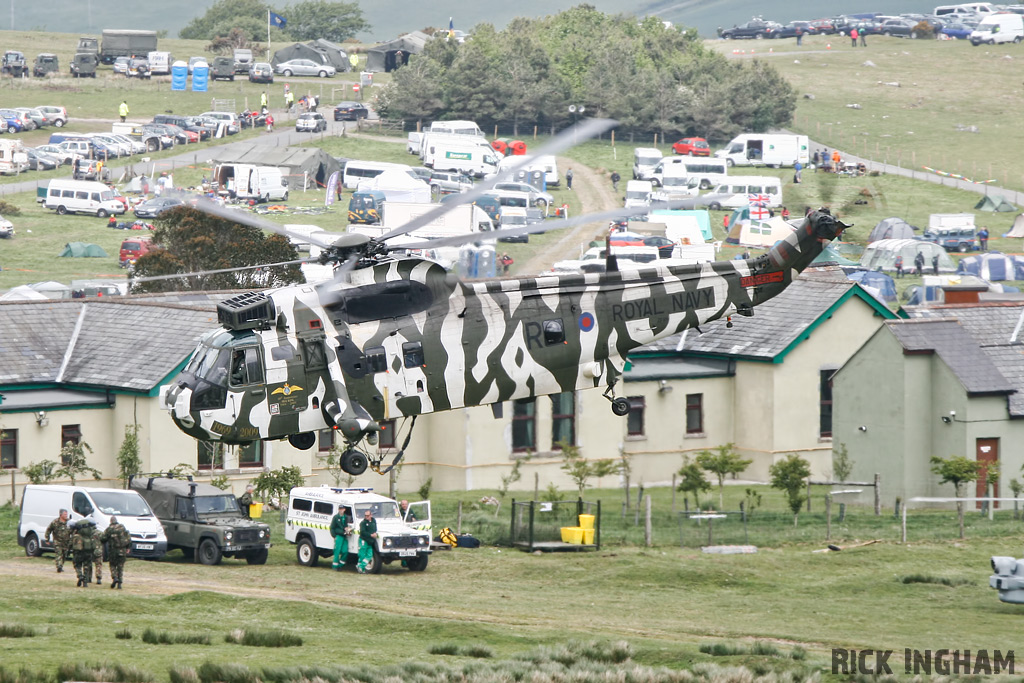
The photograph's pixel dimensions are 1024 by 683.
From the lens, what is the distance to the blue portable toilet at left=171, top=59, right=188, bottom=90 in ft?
516

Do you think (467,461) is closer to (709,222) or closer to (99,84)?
(709,222)

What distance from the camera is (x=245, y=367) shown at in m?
26.2

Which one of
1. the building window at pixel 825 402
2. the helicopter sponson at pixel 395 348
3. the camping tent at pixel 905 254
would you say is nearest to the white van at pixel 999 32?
the camping tent at pixel 905 254

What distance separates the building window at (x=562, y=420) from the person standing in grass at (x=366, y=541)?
1393 cm

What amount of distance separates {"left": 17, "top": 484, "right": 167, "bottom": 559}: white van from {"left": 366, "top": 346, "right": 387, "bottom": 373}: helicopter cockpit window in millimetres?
20715

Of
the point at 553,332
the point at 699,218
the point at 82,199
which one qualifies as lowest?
the point at 553,332

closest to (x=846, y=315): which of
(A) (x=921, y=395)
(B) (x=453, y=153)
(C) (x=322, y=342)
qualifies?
(A) (x=921, y=395)

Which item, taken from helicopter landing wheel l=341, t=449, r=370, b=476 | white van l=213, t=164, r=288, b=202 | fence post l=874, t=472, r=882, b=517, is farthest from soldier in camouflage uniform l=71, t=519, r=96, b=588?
white van l=213, t=164, r=288, b=202

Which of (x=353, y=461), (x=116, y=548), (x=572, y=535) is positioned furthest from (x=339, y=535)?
(x=353, y=461)

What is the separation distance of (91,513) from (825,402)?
30148mm

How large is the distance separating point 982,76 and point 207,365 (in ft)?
538

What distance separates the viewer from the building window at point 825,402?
6169cm

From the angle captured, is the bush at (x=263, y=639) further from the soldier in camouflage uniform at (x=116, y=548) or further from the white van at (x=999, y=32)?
the white van at (x=999, y=32)

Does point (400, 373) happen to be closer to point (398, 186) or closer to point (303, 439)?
point (303, 439)
